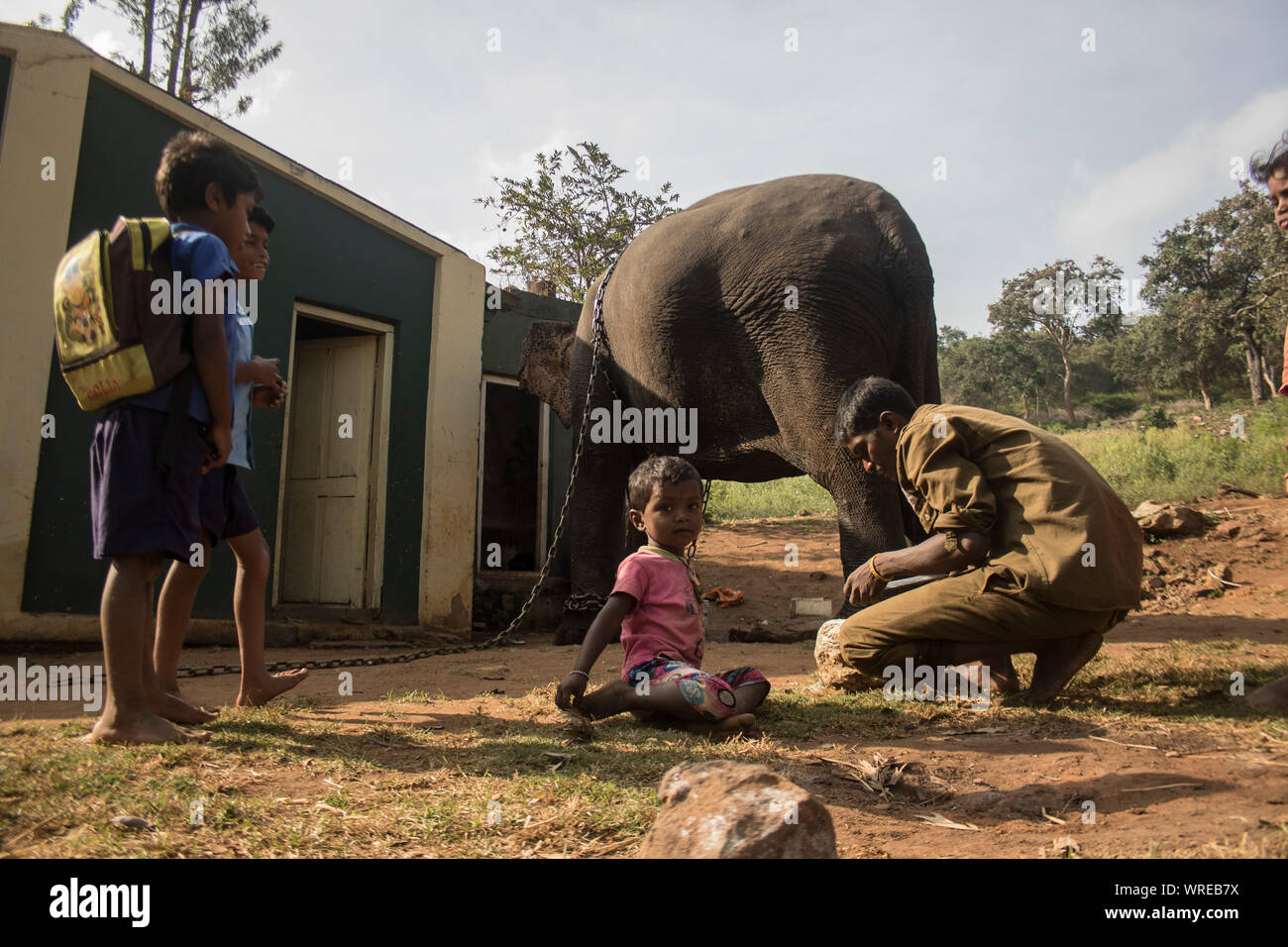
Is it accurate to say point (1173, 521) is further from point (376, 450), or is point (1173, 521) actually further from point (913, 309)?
point (376, 450)

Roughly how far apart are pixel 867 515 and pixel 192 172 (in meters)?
3.79

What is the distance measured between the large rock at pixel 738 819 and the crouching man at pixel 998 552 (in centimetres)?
183

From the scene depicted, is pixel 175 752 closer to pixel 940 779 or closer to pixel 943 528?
pixel 940 779

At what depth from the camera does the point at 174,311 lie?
283 centimetres

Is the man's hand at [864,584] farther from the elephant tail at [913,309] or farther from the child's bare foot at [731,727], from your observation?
the elephant tail at [913,309]

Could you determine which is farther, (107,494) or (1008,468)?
(1008,468)

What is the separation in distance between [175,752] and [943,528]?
277 cm

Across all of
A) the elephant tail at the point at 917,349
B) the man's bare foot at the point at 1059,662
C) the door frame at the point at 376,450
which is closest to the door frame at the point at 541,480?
the door frame at the point at 376,450

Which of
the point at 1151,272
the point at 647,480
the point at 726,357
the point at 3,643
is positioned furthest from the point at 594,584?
the point at 1151,272

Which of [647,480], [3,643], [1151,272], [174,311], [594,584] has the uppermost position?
[1151,272]

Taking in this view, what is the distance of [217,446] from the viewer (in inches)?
117

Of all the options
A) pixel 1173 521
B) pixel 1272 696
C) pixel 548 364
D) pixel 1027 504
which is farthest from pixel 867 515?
pixel 1173 521

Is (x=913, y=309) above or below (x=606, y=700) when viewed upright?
above

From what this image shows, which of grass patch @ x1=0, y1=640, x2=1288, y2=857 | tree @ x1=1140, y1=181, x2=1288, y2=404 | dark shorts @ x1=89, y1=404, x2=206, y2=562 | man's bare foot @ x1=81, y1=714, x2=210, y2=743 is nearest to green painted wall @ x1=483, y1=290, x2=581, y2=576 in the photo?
grass patch @ x1=0, y1=640, x2=1288, y2=857
